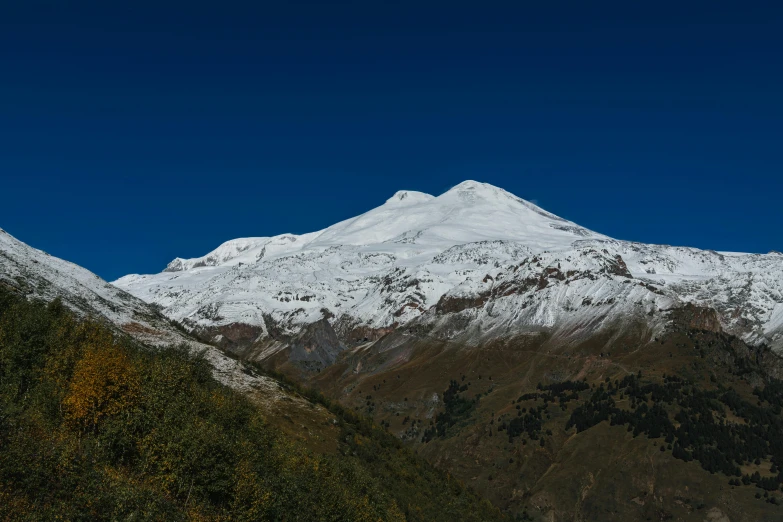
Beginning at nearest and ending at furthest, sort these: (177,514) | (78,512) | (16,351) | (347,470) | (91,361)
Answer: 1. (78,512)
2. (177,514)
3. (91,361)
4. (16,351)
5. (347,470)

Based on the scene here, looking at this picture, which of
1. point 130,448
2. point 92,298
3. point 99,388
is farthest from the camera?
point 92,298

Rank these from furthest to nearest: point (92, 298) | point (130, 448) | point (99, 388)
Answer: point (92, 298) < point (99, 388) < point (130, 448)

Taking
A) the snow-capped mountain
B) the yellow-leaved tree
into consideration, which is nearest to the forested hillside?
the yellow-leaved tree

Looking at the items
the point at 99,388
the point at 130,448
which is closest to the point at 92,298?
the point at 99,388

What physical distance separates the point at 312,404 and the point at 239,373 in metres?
17.9

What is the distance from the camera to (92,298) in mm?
139250

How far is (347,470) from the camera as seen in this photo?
100m

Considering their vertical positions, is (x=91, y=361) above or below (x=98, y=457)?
above

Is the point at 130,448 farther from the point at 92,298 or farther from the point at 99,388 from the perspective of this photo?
the point at 92,298

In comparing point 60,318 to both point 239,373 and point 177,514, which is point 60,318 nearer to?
point 239,373

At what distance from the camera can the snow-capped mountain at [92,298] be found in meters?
125

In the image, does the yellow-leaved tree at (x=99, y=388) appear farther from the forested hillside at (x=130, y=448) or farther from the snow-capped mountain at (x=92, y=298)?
the snow-capped mountain at (x=92, y=298)

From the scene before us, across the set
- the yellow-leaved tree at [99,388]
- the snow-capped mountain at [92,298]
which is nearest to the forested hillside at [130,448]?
the yellow-leaved tree at [99,388]

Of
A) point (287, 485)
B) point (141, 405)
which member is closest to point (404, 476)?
point (287, 485)
